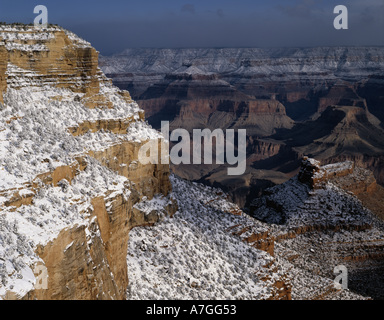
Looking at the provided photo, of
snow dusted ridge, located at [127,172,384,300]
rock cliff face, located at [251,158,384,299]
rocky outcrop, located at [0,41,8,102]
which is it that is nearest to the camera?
rocky outcrop, located at [0,41,8,102]

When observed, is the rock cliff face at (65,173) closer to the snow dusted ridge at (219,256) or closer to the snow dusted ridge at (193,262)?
the snow dusted ridge at (193,262)

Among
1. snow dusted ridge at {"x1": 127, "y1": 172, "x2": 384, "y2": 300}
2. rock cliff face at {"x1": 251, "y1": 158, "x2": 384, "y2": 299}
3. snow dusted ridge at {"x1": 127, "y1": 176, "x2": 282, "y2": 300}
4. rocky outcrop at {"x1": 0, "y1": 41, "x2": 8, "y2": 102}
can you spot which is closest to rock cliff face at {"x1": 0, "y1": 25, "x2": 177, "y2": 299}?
rocky outcrop at {"x1": 0, "y1": 41, "x2": 8, "y2": 102}

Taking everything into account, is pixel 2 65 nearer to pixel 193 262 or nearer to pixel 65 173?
pixel 65 173

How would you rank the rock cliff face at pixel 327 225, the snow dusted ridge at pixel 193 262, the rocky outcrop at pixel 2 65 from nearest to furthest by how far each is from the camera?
the rocky outcrop at pixel 2 65, the snow dusted ridge at pixel 193 262, the rock cliff face at pixel 327 225

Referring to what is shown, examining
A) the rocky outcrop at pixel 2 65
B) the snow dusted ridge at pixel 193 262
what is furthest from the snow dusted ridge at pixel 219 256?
the rocky outcrop at pixel 2 65

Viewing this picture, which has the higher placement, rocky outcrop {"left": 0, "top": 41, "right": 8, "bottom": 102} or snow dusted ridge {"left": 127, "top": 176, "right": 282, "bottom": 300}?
rocky outcrop {"left": 0, "top": 41, "right": 8, "bottom": 102}

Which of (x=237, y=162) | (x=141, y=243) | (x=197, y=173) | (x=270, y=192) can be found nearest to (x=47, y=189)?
(x=141, y=243)

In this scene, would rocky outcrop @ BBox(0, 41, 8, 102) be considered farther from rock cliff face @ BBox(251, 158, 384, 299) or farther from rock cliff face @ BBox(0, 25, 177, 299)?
rock cliff face @ BBox(251, 158, 384, 299)

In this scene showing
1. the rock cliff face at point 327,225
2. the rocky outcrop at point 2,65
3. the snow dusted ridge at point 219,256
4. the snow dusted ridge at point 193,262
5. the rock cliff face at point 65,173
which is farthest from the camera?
the rock cliff face at point 327,225
